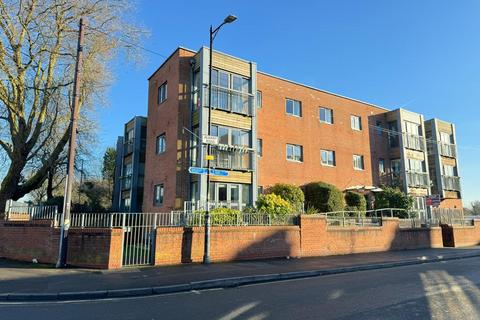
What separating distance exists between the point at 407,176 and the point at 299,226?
2000 cm

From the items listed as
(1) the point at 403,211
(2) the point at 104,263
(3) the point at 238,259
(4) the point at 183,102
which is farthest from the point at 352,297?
(1) the point at 403,211

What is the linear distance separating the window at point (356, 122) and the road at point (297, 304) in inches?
891

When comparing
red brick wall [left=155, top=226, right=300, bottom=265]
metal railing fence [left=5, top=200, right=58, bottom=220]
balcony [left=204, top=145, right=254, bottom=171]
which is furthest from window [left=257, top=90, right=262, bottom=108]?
metal railing fence [left=5, top=200, right=58, bottom=220]

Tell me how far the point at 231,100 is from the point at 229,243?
1018 centimetres

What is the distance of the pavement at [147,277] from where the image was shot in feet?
29.0

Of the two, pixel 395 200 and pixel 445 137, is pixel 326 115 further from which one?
pixel 445 137

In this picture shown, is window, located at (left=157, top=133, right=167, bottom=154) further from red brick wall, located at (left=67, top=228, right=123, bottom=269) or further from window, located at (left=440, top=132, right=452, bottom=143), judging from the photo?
window, located at (left=440, top=132, right=452, bottom=143)

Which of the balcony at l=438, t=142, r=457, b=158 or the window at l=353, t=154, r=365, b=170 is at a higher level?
the balcony at l=438, t=142, r=457, b=158

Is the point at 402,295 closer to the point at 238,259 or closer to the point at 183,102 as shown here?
the point at 238,259

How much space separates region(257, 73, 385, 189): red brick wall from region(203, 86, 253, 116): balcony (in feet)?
7.65

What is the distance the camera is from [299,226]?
16.8 m

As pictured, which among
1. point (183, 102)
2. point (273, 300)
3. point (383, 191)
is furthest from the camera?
point (383, 191)

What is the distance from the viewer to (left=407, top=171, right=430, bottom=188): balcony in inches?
1285

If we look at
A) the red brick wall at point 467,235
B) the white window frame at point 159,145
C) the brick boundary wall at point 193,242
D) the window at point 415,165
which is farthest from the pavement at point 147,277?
the window at point 415,165
